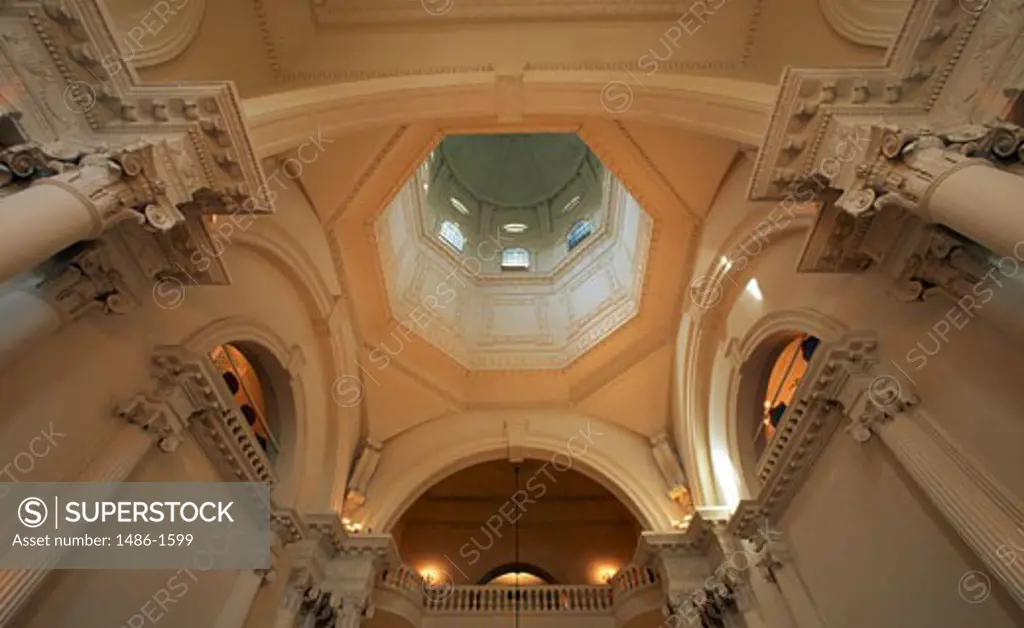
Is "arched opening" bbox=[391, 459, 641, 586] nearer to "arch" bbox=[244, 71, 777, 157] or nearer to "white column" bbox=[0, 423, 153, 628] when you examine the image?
"white column" bbox=[0, 423, 153, 628]

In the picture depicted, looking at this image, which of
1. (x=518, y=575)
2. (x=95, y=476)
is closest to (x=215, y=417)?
(x=95, y=476)

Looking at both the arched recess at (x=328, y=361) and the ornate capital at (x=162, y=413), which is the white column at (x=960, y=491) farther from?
the arched recess at (x=328, y=361)

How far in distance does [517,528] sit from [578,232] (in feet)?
29.2

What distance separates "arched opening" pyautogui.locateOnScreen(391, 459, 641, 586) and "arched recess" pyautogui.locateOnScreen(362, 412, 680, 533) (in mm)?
3610

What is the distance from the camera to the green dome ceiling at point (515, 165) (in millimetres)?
19141

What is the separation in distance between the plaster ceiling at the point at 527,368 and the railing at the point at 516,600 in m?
3.65

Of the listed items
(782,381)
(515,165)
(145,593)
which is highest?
(515,165)

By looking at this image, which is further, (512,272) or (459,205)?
(459,205)

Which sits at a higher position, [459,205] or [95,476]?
[459,205]

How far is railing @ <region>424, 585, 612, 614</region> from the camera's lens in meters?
12.3

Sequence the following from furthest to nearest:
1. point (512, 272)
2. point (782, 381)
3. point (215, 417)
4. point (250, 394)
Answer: point (512, 272) → point (250, 394) → point (782, 381) → point (215, 417)

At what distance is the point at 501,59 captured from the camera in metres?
7.56

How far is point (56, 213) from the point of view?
13.2 ft

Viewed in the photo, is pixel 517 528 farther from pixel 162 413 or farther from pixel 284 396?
pixel 162 413
